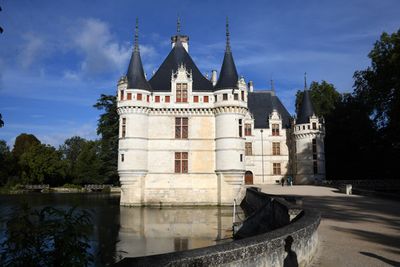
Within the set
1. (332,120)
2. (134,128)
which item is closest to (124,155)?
(134,128)

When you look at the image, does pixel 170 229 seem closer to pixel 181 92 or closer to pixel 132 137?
Answer: pixel 132 137

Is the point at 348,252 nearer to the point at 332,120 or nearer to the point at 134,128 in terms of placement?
the point at 134,128

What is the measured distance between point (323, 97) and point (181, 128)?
24917 millimetres

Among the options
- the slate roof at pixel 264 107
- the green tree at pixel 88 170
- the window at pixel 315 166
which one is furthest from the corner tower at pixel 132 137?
the green tree at pixel 88 170

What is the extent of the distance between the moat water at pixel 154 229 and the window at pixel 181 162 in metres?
2.62

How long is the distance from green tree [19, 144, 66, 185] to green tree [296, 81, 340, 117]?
35012mm

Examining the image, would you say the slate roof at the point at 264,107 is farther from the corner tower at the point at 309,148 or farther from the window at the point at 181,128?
the window at the point at 181,128

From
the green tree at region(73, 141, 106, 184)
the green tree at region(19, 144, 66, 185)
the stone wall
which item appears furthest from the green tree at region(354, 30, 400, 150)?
the green tree at region(19, 144, 66, 185)

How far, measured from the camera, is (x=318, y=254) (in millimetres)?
6605

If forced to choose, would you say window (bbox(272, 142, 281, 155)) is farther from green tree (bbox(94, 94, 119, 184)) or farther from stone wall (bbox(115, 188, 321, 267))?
stone wall (bbox(115, 188, 321, 267))

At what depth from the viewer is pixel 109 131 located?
34062mm

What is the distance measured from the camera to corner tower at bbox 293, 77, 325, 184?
34.6 meters

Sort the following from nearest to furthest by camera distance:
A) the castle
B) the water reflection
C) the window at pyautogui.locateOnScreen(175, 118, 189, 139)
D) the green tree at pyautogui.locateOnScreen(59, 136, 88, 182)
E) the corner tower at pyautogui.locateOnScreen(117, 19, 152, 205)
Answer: the water reflection
the corner tower at pyautogui.locateOnScreen(117, 19, 152, 205)
the castle
the window at pyautogui.locateOnScreen(175, 118, 189, 139)
the green tree at pyautogui.locateOnScreen(59, 136, 88, 182)

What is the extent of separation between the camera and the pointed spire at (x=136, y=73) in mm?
23500
